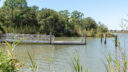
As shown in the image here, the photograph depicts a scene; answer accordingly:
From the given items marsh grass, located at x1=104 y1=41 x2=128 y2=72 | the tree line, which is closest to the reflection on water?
marsh grass, located at x1=104 y1=41 x2=128 y2=72

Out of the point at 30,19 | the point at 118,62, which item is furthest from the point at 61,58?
the point at 30,19

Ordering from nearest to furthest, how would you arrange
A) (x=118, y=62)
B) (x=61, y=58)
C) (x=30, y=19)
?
(x=118, y=62), (x=61, y=58), (x=30, y=19)

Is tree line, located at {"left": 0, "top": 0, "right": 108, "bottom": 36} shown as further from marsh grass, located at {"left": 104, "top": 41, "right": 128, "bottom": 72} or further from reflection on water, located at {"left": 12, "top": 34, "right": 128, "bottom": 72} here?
marsh grass, located at {"left": 104, "top": 41, "right": 128, "bottom": 72}

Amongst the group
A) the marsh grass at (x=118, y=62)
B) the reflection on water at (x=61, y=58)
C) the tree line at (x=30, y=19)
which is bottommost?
the reflection on water at (x=61, y=58)

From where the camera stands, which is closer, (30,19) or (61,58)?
(61,58)

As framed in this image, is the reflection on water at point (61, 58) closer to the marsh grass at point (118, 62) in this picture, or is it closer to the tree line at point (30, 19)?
the marsh grass at point (118, 62)

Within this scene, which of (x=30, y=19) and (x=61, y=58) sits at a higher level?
(x=30, y=19)

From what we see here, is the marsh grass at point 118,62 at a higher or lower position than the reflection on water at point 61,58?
higher

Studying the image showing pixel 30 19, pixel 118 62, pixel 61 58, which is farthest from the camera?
pixel 30 19

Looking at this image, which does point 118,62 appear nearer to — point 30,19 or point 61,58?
point 61,58

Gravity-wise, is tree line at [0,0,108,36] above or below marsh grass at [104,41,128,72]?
above

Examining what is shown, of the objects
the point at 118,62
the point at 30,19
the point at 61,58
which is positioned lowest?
the point at 61,58

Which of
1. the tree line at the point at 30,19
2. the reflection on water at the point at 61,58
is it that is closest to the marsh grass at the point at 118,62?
the reflection on water at the point at 61,58

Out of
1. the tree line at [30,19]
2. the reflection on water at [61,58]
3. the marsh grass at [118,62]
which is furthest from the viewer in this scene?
the tree line at [30,19]
